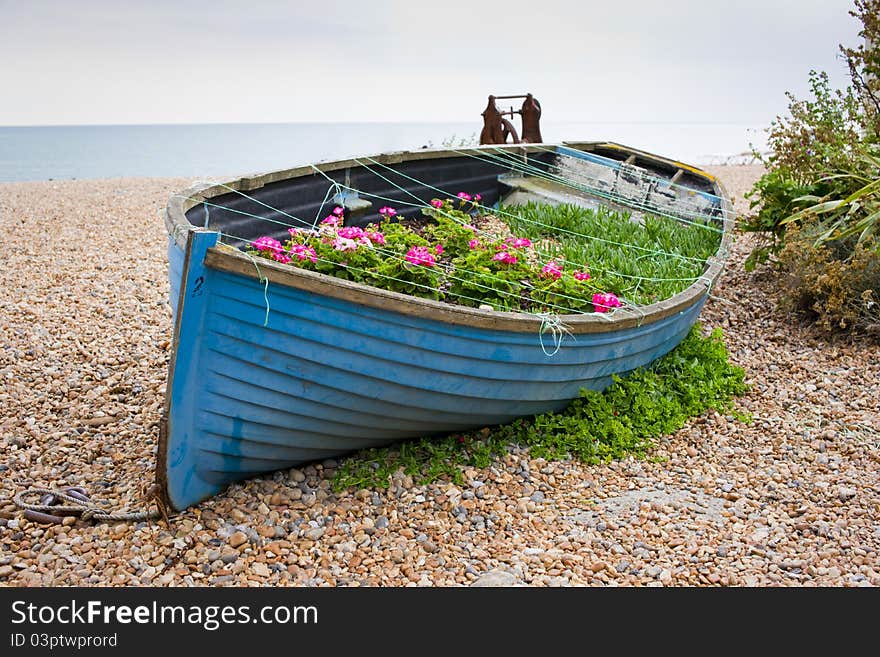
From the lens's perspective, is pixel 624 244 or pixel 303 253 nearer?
pixel 303 253

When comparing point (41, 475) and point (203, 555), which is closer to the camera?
point (203, 555)

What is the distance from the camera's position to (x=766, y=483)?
3723 millimetres

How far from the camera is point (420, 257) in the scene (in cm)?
348

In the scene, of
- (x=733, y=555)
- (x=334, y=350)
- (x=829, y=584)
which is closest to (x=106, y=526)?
(x=334, y=350)

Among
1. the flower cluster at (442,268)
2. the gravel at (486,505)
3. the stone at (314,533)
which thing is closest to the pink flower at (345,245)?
the flower cluster at (442,268)

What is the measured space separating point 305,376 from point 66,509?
3.96ft

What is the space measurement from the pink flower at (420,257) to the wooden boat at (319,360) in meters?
0.47

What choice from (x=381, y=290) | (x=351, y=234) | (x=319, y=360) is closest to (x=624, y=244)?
(x=351, y=234)

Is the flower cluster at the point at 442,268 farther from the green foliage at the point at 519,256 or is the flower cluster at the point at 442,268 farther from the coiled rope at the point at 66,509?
the coiled rope at the point at 66,509

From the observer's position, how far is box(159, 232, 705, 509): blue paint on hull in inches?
112

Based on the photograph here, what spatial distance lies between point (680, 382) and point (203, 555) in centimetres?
272

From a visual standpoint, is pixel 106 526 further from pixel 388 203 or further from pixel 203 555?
pixel 388 203

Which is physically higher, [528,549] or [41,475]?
[528,549]

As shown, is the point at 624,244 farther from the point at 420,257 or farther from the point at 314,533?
the point at 314,533
